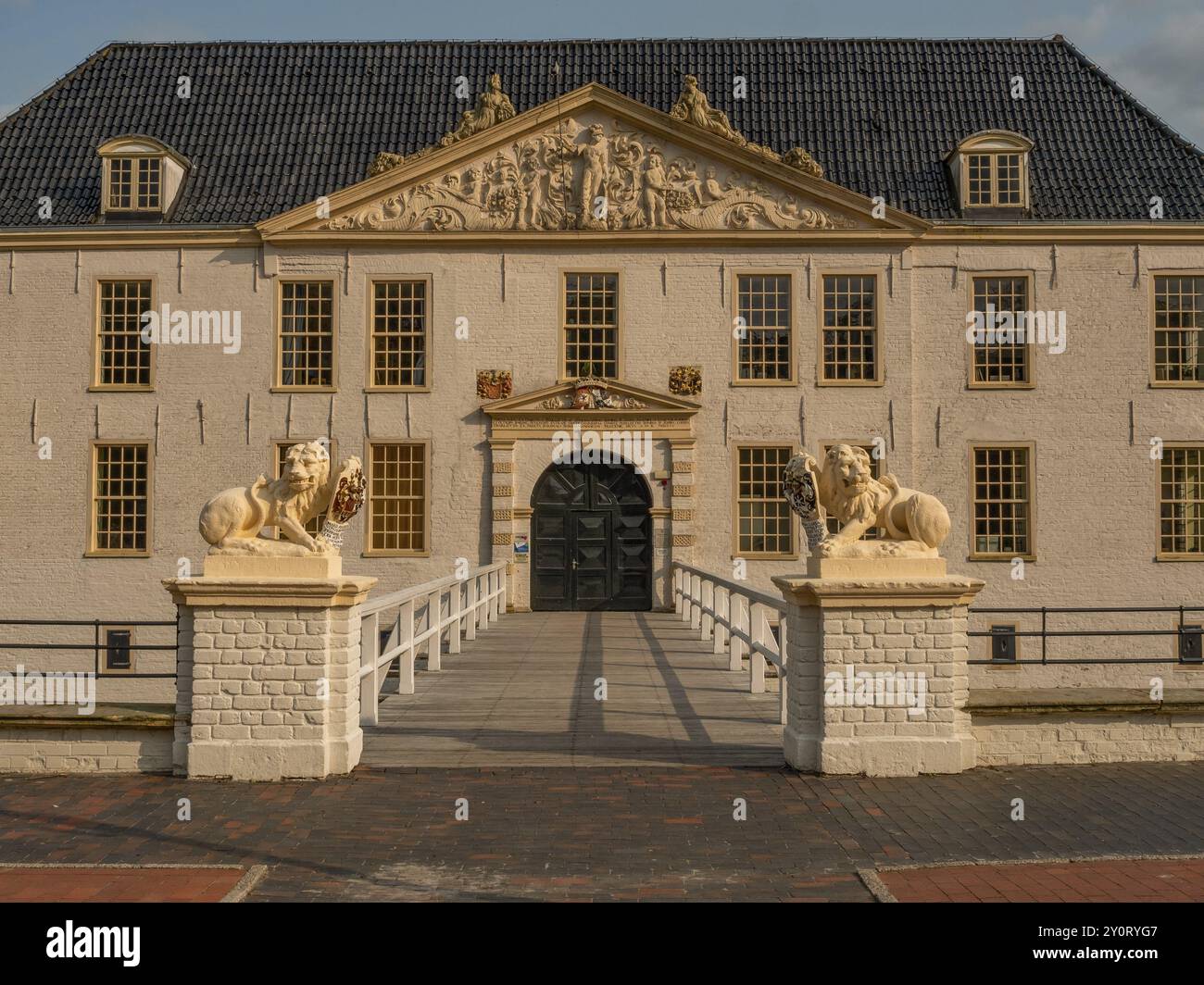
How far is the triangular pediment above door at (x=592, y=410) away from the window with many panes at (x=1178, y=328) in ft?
31.6

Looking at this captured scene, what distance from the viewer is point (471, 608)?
1912cm

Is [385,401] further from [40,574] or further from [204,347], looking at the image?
[40,574]

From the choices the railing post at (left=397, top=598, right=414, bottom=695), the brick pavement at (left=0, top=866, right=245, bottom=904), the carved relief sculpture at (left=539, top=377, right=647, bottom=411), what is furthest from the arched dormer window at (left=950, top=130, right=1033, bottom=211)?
the brick pavement at (left=0, top=866, right=245, bottom=904)

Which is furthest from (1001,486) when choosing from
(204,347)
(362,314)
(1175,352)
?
(204,347)

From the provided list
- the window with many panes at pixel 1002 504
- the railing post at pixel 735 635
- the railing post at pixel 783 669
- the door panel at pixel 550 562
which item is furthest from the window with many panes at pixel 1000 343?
the railing post at pixel 783 669

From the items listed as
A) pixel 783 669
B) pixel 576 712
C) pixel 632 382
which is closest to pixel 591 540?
pixel 632 382

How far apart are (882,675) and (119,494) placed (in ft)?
65.9

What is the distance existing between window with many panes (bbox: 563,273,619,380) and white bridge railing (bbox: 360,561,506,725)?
14.8 ft

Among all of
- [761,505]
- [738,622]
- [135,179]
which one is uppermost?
[135,179]

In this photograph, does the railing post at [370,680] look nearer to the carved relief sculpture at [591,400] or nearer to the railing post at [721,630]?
the railing post at [721,630]

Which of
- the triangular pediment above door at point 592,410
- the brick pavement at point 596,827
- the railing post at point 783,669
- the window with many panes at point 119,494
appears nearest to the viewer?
the brick pavement at point 596,827

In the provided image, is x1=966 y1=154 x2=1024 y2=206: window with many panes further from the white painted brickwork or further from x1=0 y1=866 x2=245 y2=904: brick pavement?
x1=0 y1=866 x2=245 y2=904: brick pavement

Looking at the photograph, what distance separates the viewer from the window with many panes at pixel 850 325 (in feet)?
85.4

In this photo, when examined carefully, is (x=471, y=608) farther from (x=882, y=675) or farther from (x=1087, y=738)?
(x=1087, y=738)
